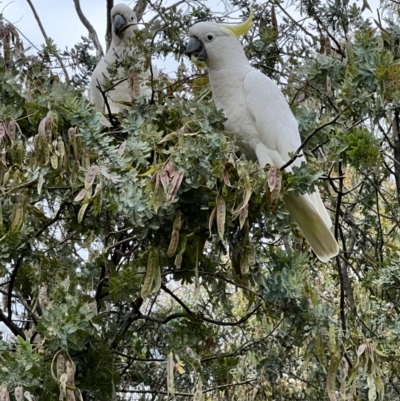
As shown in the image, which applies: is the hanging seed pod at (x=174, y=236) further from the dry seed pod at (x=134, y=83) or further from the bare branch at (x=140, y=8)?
the bare branch at (x=140, y=8)

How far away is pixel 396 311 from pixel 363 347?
94 cm

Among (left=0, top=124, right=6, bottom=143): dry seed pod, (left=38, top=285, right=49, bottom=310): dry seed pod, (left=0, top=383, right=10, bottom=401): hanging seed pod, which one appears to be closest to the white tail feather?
(left=38, top=285, right=49, bottom=310): dry seed pod

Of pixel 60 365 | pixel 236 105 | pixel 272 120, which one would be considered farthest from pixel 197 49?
pixel 60 365

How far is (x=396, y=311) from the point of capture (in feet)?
8.64

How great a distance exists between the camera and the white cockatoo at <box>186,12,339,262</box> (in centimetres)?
216

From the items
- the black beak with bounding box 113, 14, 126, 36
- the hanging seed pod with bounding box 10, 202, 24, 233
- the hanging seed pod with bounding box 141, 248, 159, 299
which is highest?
the black beak with bounding box 113, 14, 126, 36

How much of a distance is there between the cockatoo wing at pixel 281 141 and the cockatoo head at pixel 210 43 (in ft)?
0.40

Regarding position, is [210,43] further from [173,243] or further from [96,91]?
[173,243]

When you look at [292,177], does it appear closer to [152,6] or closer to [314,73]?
[314,73]

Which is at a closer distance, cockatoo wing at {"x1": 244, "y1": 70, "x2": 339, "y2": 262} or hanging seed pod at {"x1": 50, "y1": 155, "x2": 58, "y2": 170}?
hanging seed pod at {"x1": 50, "y1": 155, "x2": 58, "y2": 170}

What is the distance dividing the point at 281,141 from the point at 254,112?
0.42 ft

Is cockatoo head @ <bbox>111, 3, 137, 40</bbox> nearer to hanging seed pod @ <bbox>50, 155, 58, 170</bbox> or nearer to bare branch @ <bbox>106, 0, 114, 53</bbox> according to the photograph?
bare branch @ <bbox>106, 0, 114, 53</bbox>

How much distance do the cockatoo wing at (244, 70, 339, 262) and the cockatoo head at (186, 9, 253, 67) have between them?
4.8 inches

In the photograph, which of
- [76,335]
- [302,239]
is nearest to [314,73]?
[302,239]
